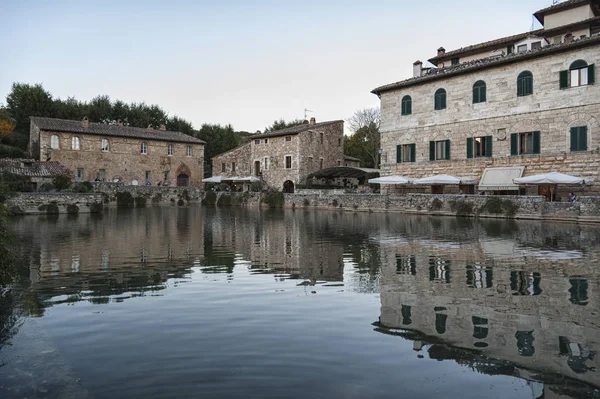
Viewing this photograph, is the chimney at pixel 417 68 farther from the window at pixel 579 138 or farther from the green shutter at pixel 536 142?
the window at pixel 579 138

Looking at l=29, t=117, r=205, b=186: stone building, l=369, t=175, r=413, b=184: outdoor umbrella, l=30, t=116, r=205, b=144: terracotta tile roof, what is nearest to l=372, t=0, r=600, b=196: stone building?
l=369, t=175, r=413, b=184: outdoor umbrella

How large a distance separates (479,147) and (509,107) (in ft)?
9.96

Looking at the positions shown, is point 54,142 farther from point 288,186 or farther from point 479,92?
point 479,92

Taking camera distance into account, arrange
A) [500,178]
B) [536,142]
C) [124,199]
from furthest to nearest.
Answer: [124,199] → [500,178] → [536,142]

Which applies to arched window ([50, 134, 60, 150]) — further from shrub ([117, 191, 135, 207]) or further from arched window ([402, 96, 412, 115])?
arched window ([402, 96, 412, 115])

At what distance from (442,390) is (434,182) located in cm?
2729

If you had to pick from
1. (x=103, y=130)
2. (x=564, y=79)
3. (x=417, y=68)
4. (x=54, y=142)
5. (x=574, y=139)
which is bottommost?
(x=574, y=139)

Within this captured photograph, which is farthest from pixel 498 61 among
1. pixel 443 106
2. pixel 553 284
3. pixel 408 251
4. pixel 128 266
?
pixel 128 266

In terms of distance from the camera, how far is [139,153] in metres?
50.1

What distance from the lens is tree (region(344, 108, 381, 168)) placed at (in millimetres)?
59094

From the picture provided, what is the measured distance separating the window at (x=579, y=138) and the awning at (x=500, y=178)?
2978 millimetres

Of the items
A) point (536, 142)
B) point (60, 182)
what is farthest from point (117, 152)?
point (536, 142)

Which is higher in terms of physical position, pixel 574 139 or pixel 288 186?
pixel 574 139

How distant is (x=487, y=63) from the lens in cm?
2958
